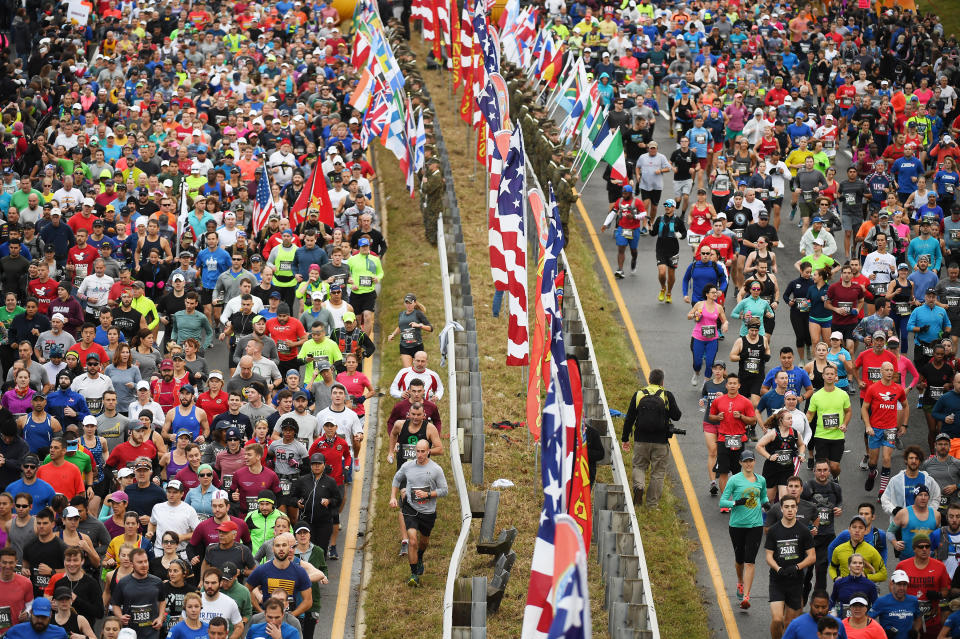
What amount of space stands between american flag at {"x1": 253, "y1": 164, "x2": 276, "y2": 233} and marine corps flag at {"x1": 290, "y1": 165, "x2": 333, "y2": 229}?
0.37 meters

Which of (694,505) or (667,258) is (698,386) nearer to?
(667,258)

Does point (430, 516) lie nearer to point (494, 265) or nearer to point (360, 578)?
point (360, 578)

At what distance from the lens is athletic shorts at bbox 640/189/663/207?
26797 millimetres

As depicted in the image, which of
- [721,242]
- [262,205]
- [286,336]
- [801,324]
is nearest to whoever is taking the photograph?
[286,336]

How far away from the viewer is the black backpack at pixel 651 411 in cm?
1761

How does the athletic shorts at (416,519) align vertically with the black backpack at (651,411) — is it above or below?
below

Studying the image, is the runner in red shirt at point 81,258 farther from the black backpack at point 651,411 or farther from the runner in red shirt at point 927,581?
the runner in red shirt at point 927,581

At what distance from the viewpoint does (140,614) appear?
537 inches

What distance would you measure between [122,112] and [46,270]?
733cm

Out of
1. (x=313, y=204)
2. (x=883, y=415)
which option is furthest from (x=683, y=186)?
(x=883, y=415)

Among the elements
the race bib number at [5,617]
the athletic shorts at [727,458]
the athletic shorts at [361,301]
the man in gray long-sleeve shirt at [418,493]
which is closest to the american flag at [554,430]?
the man in gray long-sleeve shirt at [418,493]

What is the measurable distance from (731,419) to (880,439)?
6.81 ft

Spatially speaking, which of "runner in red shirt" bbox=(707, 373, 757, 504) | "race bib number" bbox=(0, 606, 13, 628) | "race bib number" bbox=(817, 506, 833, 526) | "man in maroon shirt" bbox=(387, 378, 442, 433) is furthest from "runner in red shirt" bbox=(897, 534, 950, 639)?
"race bib number" bbox=(0, 606, 13, 628)

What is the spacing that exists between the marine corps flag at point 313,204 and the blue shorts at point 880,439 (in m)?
9.16
